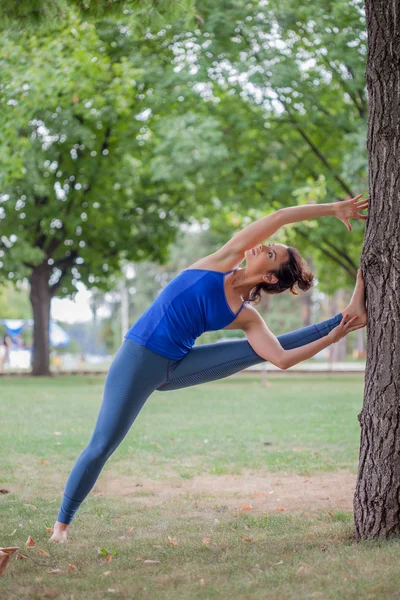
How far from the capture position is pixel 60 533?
4984mm

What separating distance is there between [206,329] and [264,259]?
1.89 ft

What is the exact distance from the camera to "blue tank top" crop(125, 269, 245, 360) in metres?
4.79

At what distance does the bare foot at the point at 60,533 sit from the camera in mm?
4957

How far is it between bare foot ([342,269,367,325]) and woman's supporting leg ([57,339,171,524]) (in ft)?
3.89

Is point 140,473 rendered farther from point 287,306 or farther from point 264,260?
point 287,306

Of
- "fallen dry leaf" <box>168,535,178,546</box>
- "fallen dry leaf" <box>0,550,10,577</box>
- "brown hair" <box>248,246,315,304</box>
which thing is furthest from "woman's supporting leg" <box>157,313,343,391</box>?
"fallen dry leaf" <box>0,550,10,577</box>

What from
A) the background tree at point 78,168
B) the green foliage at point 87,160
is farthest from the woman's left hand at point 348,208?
the background tree at point 78,168

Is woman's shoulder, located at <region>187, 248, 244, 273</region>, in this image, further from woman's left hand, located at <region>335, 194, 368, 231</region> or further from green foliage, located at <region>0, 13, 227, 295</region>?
green foliage, located at <region>0, 13, 227, 295</region>

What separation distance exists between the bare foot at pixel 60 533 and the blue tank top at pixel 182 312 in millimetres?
1302

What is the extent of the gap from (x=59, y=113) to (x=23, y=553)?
1863cm

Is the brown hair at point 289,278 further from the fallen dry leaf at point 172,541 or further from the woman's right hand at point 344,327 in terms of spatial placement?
the fallen dry leaf at point 172,541

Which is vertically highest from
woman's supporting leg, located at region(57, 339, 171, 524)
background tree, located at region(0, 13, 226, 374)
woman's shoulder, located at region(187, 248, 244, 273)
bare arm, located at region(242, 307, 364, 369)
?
background tree, located at region(0, 13, 226, 374)

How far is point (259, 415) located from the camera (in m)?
13.0

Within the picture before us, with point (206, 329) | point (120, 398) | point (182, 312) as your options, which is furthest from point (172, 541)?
point (182, 312)
